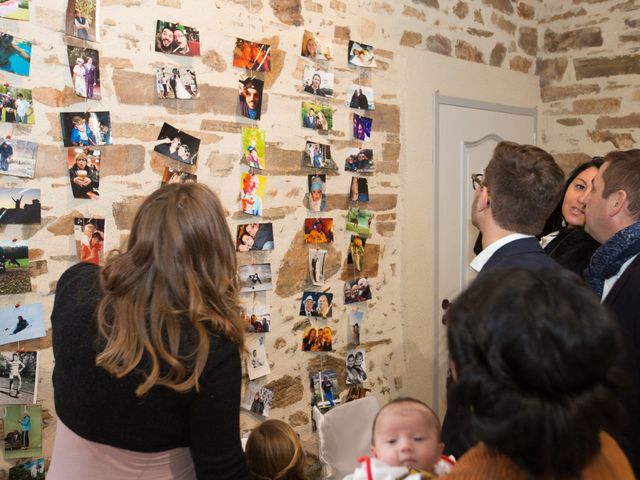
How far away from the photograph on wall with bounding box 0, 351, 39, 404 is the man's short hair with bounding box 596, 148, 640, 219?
6.80ft

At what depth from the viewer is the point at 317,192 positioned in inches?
120

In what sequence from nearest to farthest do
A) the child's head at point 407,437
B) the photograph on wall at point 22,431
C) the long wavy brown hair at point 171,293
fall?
the long wavy brown hair at point 171,293, the child's head at point 407,437, the photograph on wall at point 22,431

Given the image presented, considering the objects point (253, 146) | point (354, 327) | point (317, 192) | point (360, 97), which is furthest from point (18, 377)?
point (360, 97)

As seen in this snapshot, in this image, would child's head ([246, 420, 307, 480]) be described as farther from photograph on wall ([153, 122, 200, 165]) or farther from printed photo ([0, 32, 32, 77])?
printed photo ([0, 32, 32, 77])

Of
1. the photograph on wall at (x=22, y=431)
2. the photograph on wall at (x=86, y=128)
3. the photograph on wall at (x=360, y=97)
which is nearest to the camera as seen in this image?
the photograph on wall at (x=22, y=431)

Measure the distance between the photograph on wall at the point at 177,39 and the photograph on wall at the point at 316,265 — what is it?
1055 mm

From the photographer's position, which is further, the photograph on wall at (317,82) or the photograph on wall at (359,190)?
the photograph on wall at (359,190)

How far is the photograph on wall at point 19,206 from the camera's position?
82.2 inches

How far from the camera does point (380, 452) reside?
64.4 inches

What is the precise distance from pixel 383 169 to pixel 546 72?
6.29 feet

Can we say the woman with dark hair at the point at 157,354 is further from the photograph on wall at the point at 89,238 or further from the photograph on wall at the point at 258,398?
the photograph on wall at the point at 258,398

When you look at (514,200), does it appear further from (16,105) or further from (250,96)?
(16,105)

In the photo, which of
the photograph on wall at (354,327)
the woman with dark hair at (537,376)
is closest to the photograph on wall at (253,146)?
the photograph on wall at (354,327)

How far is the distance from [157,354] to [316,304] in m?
1.74
